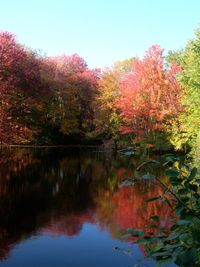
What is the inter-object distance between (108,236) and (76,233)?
1.00 metres

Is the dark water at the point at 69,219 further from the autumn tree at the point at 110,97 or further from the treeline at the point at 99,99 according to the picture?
the autumn tree at the point at 110,97

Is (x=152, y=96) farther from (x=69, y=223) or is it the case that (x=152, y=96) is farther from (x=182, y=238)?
(x=182, y=238)

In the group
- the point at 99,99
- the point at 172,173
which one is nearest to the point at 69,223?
the point at 172,173

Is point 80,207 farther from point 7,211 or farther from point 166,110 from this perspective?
point 166,110

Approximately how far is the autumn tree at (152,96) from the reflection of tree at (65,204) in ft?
45.4

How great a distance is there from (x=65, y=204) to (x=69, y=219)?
257cm

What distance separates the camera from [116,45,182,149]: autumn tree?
38656 millimetres

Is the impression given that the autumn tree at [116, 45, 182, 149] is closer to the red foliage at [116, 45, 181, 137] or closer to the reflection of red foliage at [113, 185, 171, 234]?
the red foliage at [116, 45, 181, 137]

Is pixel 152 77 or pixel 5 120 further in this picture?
pixel 152 77

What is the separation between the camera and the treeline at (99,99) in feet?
102

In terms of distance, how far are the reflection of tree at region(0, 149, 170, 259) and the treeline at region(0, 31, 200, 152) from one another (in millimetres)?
3882

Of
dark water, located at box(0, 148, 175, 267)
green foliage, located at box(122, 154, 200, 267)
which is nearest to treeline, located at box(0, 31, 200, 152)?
dark water, located at box(0, 148, 175, 267)

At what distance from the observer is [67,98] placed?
56.2 metres

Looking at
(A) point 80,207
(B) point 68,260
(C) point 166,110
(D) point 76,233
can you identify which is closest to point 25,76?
(C) point 166,110
